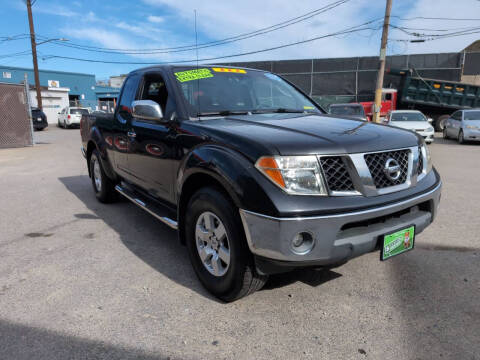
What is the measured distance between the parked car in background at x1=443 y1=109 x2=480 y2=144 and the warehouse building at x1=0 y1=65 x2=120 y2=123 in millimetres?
25072

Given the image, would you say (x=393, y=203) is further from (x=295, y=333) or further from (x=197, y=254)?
(x=197, y=254)

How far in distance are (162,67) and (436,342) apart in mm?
3232

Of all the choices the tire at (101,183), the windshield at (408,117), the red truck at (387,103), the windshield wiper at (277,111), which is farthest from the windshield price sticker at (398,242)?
the red truck at (387,103)

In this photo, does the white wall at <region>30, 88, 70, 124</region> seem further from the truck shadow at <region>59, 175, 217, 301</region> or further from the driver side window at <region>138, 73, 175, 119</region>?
the driver side window at <region>138, 73, 175, 119</region>

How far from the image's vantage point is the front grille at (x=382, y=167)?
2285 mm

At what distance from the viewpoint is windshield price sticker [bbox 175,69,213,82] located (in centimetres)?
333

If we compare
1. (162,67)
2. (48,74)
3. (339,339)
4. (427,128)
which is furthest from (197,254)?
(48,74)

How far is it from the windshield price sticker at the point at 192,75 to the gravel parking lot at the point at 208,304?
1.71 meters

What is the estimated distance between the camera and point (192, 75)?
11.1 feet

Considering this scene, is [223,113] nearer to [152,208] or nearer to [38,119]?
[152,208]

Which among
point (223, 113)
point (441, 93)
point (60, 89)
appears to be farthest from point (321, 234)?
point (60, 89)

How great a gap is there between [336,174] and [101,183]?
4.08 m

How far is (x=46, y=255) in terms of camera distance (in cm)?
355

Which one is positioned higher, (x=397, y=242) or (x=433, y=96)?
(x=433, y=96)
